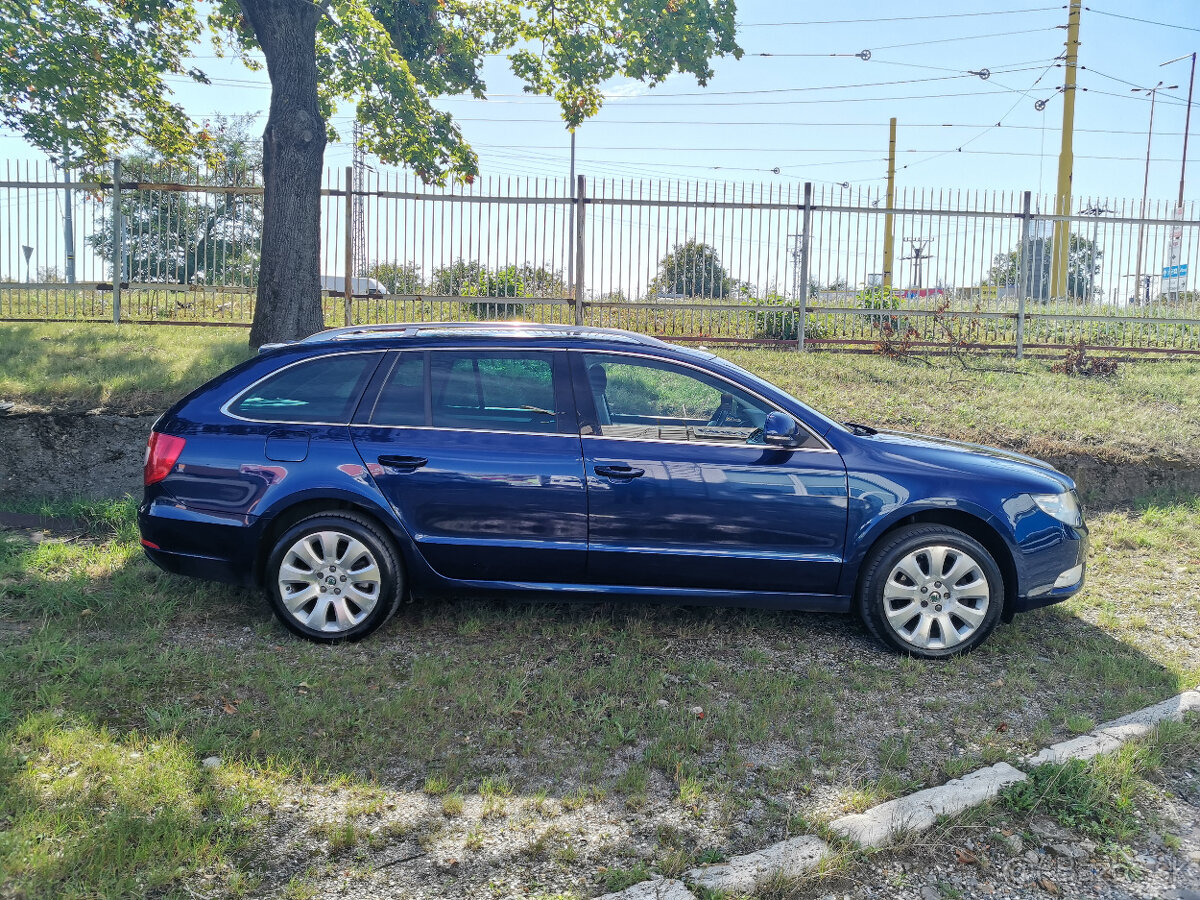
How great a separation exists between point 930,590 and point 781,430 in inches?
44.1

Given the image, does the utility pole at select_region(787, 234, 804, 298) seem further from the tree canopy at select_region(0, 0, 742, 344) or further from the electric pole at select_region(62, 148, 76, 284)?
the electric pole at select_region(62, 148, 76, 284)

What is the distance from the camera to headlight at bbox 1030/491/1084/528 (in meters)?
4.68

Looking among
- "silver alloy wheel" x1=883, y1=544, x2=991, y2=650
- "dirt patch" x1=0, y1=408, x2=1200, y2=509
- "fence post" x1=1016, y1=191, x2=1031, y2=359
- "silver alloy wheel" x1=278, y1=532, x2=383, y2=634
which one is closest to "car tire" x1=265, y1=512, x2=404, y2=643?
"silver alloy wheel" x1=278, y1=532, x2=383, y2=634

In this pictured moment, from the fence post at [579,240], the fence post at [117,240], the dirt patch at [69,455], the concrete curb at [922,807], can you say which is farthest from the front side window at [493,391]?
the fence post at [117,240]

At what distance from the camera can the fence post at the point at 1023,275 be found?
1320 cm

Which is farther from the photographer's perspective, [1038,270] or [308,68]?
[1038,270]

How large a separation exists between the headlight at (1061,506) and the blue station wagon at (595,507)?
13 mm

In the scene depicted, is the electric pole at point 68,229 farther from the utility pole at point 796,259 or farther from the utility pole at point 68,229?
the utility pole at point 796,259

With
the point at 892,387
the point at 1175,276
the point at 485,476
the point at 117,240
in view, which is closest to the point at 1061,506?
the point at 485,476

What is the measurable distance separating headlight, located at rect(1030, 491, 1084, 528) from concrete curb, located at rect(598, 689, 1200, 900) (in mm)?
1065

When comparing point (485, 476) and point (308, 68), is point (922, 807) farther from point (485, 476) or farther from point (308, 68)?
point (308, 68)

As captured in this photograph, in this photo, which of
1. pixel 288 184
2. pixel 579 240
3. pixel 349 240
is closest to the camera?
pixel 288 184

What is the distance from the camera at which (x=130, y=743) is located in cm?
349

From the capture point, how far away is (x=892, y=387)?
35.0 feet
